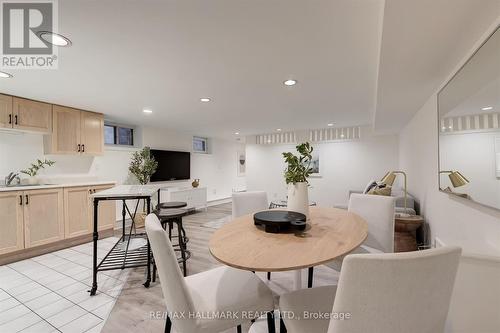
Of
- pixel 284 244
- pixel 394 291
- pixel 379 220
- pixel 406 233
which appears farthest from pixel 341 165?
pixel 394 291

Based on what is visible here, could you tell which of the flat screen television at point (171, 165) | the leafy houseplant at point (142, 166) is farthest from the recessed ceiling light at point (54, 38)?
the flat screen television at point (171, 165)

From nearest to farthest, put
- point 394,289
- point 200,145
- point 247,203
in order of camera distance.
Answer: point 394,289
point 247,203
point 200,145

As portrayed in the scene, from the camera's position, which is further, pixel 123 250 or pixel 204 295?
pixel 123 250

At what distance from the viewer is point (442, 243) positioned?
169cm

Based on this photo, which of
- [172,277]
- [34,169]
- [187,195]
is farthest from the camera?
[187,195]

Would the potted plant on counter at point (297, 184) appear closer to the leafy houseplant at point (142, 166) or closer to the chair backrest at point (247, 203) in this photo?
the chair backrest at point (247, 203)

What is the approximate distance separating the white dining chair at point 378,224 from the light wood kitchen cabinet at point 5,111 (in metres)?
4.31

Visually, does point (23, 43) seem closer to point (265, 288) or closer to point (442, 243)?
point (265, 288)

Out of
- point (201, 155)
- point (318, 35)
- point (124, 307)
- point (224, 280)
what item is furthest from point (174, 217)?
point (201, 155)

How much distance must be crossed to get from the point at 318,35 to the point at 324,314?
1787 millimetres

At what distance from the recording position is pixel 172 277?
947 mm

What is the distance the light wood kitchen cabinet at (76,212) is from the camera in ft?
11.2

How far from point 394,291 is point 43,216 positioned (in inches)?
168

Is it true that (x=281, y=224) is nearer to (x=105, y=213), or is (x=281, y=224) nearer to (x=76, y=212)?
(x=76, y=212)
